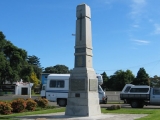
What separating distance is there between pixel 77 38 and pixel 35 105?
710 centimetres

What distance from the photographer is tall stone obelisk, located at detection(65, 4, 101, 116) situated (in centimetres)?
1450

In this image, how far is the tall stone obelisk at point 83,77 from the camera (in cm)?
1450

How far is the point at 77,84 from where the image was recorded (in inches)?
586

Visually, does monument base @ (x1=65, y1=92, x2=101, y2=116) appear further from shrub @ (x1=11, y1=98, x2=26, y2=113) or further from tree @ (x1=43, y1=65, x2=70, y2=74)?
tree @ (x1=43, y1=65, x2=70, y2=74)

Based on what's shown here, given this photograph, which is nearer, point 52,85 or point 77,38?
point 77,38

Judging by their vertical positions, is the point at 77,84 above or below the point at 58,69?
below

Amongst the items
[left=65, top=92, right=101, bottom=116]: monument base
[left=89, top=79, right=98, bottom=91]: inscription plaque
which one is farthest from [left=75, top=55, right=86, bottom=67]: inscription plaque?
[left=65, top=92, right=101, bottom=116]: monument base

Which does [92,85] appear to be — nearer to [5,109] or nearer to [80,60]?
[80,60]

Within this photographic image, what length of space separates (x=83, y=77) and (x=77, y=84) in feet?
1.81

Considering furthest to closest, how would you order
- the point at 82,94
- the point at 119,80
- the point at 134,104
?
1. the point at 119,80
2. the point at 134,104
3. the point at 82,94

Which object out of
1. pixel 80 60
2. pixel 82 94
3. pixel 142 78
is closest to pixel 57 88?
pixel 80 60

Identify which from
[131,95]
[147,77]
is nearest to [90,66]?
[131,95]

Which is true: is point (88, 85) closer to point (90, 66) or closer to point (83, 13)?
point (90, 66)

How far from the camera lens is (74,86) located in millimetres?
14969
